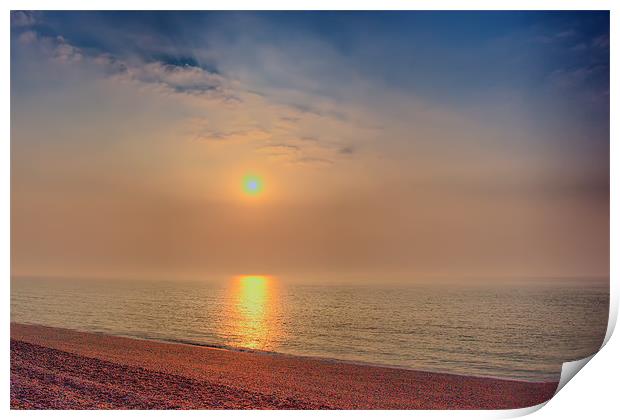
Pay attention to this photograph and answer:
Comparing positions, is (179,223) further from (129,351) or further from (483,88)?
(483,88)

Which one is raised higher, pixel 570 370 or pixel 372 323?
pixel 570 370

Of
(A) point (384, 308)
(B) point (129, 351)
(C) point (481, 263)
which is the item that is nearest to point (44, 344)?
(B) point (129, 351)

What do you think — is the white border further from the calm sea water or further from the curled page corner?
the calm sea water

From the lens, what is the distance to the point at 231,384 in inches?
172

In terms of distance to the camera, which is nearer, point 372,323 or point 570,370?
point 570,370
